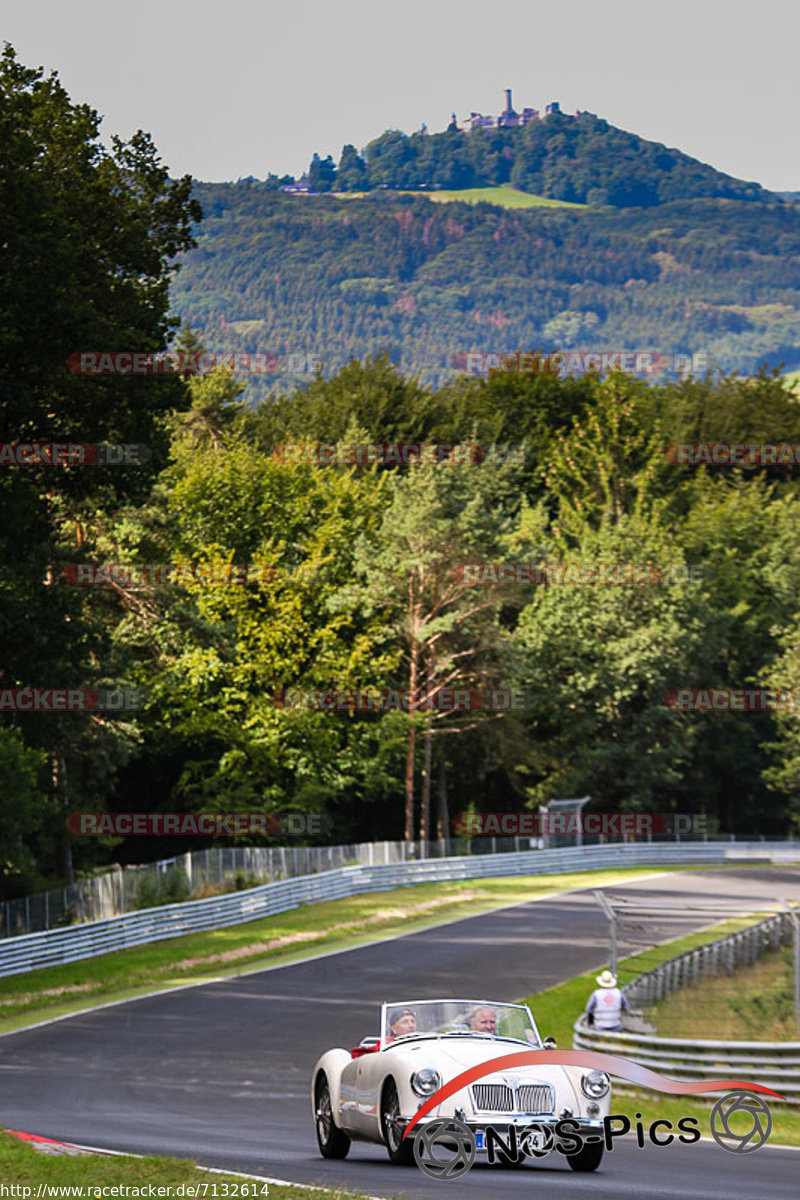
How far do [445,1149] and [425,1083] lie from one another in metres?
0.67

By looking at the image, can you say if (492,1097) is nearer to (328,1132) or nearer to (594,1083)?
(594,1083)

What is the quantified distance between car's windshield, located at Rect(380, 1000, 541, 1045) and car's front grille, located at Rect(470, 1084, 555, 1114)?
1.20 m

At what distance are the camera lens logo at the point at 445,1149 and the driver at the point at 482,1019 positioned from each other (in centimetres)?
120

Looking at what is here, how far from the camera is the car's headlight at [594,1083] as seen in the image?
35.7 feet

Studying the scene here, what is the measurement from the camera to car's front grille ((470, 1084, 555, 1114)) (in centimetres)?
1066

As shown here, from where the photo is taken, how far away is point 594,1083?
10.9 m

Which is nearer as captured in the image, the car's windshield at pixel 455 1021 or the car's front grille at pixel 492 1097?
the car's front grille at pixel 492 1097

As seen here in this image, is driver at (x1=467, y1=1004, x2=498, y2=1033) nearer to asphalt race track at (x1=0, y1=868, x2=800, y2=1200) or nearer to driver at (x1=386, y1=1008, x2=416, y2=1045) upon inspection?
driver at (x1=386, y1=1008, x2=416, y2=1045)

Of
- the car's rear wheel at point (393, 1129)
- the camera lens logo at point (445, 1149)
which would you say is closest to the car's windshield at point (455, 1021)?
the car's rear wheel at point (393, 1129)

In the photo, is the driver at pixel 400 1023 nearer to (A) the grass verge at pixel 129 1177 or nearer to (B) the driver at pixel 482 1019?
(B) the driver at pixel 482 1019

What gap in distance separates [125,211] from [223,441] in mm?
51267

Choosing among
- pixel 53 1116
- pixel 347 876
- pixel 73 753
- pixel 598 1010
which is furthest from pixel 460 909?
pixel 53 1116

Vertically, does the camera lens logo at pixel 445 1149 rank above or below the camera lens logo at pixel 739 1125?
above

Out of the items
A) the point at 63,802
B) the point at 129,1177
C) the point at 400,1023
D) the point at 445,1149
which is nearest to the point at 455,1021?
the point at 400,1023
